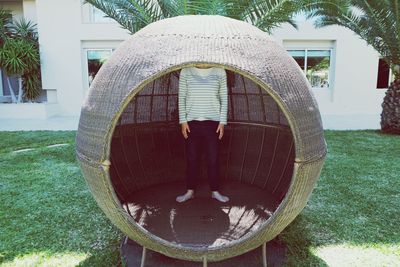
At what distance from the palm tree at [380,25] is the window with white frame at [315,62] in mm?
3383

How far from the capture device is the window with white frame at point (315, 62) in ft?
47.1

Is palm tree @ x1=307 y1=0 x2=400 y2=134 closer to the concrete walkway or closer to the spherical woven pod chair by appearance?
the concrete walkway

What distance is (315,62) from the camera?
1448cm

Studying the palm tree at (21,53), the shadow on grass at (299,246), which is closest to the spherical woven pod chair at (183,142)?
the shadow on grass at (299,246)

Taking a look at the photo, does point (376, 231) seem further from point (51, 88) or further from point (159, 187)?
point (51, 88)

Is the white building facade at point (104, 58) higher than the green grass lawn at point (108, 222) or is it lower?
higher

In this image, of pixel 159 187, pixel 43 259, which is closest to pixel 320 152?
pixel 159 187

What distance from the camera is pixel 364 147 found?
8570 mm

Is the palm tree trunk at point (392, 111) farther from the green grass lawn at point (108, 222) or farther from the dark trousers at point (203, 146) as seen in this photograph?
the dark trousers at point (203, 146)

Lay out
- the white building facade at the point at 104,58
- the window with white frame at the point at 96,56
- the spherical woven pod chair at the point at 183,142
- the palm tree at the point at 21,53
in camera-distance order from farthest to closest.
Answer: the window with white frame at the point at 96,56, the white building facade at the point at 104,58, the palm tree at the point at 21,53, the spherical woven pod chair at the point at 183,142

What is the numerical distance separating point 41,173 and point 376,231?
5172 millimetres

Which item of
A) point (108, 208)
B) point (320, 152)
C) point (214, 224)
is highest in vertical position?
point (320, 152)

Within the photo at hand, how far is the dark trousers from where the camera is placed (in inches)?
150

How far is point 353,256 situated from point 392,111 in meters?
8.30
